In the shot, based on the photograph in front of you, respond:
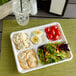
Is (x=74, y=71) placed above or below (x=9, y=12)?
below

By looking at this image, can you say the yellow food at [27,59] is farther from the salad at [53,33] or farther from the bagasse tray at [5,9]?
the bagasse tray at [5,9]

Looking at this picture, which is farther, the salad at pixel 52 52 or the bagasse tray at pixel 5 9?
the bagasse tray at pixel 5 9

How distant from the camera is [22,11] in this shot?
98cm

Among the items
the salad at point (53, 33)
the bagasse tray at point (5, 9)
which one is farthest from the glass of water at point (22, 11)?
the salad at point (53, 33)

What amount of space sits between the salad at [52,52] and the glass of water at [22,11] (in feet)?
1.02

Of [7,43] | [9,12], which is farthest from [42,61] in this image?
[9,12]

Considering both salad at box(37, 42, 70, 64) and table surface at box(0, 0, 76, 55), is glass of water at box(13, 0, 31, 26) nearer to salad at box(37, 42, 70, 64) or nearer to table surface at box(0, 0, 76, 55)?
table surface at box(0, 0, 76, 55)

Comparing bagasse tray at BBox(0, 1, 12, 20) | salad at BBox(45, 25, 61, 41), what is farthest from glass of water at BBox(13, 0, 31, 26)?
salad at BBox(45, 25, 61, 41)

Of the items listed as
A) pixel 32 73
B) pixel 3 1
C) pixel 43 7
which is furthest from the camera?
pixel 43 7

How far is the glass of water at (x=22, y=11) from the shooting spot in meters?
0.97

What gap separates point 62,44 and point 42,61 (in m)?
0.21

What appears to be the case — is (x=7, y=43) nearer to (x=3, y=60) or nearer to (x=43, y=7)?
(x=3, y=60)

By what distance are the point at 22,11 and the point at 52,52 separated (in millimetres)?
429

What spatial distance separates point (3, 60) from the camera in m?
0.90
